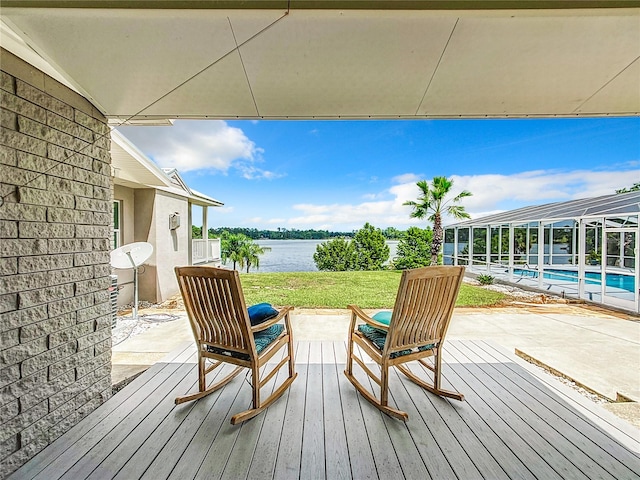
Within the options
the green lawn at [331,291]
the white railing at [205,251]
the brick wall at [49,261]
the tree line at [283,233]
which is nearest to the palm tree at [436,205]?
the green lawn at [331,291]

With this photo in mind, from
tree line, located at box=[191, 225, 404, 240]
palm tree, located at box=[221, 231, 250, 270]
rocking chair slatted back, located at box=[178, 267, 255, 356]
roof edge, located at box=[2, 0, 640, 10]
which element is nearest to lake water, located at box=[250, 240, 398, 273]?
tree line, located at box=[191, 225, 404, 240]

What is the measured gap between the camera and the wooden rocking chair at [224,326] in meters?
1.74

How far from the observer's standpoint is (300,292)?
836cm

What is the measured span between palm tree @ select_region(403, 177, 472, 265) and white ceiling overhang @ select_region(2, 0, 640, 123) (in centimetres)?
733

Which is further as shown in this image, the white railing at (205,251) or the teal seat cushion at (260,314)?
the white railing at (205,251)

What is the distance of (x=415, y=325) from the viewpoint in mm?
1895

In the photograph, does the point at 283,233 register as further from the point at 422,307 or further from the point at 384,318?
the point at 422,307

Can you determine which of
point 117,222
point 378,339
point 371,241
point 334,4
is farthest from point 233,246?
point 334,4

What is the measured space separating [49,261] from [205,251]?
7.34m

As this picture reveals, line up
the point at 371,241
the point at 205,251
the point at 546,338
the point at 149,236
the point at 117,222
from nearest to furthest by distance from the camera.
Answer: the point at 546,338
the point at 117,222
the point at 149,236
the point at 205,251
the point at 371,241

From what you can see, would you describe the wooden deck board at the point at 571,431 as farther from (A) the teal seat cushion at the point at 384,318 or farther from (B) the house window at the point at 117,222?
(B) the house window at the point at 117,222

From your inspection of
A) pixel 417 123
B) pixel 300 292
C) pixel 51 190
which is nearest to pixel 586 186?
pixel 417 123

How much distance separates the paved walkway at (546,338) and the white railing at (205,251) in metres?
2.82

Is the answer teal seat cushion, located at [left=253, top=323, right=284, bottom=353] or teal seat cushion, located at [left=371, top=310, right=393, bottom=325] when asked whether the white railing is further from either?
teal seat cushion, located at [left=371, top=310, right=393, bottom=325]
